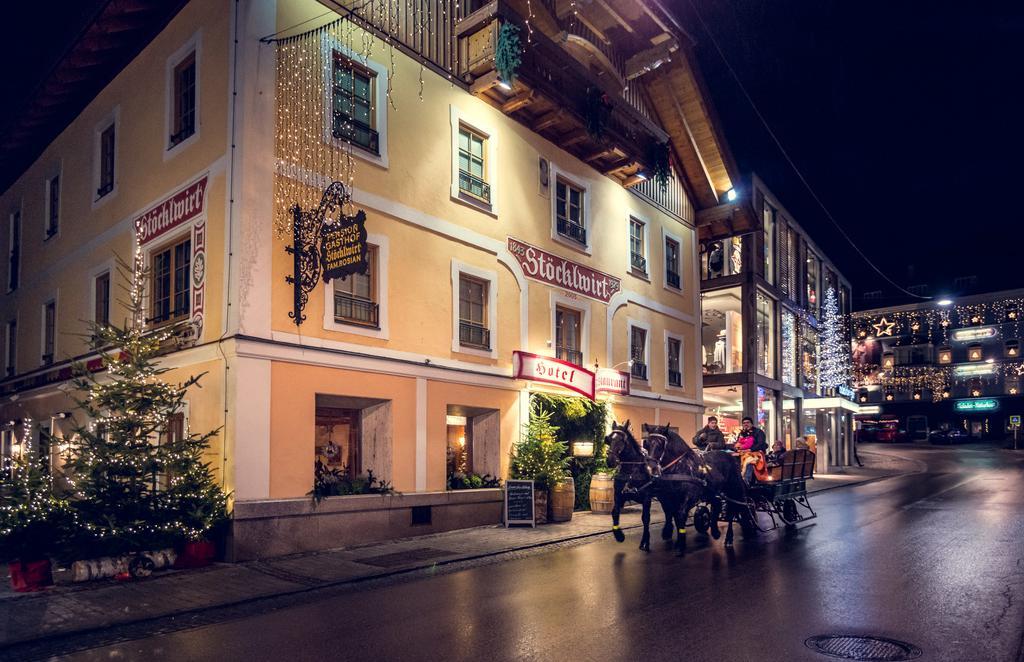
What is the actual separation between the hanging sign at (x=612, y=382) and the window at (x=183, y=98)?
11.4 meters

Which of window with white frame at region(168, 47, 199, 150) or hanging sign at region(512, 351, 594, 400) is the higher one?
window with white frame at region(168, 47, 199, 150)

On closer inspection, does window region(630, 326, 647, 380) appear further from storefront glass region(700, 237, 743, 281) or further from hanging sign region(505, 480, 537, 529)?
storefront glass region(700, 237, 743, 281)

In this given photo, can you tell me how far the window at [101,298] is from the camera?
666 inches

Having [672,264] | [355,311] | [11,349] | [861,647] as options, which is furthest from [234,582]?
[672,264]

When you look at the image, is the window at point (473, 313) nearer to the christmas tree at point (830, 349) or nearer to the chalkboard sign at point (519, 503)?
the chalkboard sign at point (519, 503)

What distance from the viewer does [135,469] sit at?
1104 cm

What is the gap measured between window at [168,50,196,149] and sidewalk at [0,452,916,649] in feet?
27.4

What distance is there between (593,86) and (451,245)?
20.6 ft

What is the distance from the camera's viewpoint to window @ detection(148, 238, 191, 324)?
14164 millimetres

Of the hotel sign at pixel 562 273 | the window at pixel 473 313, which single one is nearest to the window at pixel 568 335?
the hotel sign at pixel 562 273

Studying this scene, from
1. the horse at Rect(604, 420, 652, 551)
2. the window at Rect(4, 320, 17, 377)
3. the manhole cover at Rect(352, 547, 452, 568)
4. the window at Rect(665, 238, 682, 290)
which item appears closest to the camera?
the manhole cover at Rect(352, 547, 452, 568)

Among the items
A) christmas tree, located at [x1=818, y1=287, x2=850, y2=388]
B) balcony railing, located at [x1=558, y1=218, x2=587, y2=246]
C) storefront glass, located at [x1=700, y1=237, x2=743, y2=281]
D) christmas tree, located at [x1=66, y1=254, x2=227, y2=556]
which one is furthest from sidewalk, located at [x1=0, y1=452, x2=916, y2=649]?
christmas tree, located at [x1=818, y1=287, x2=850, y2=388]

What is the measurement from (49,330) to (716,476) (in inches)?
666

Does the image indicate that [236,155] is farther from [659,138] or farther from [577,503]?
[659,138]
